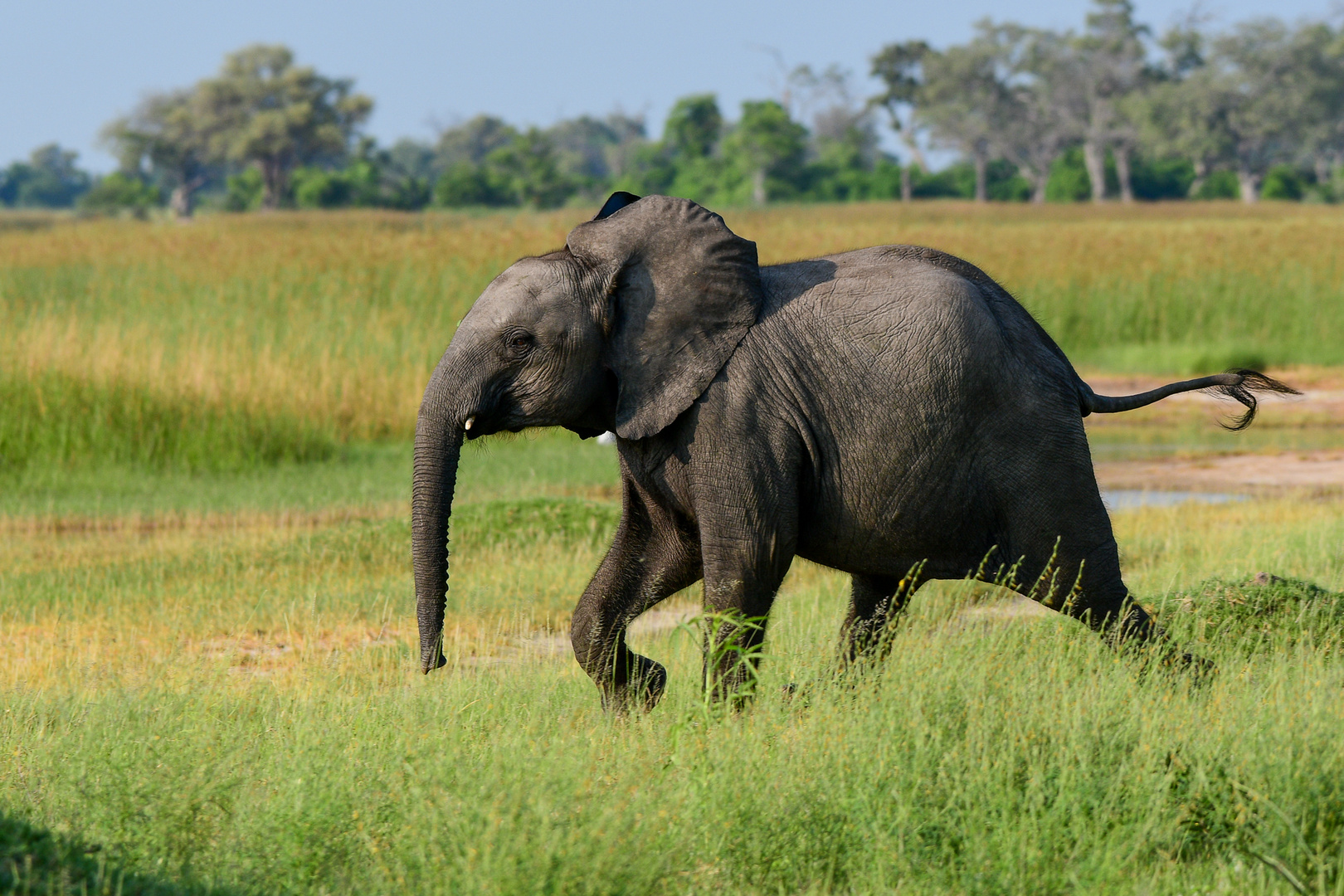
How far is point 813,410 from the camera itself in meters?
4.55

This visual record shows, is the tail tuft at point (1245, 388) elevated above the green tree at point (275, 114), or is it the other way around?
the green tree at point (275, 114)

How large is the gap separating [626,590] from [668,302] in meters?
0.94

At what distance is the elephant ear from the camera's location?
4.46 m

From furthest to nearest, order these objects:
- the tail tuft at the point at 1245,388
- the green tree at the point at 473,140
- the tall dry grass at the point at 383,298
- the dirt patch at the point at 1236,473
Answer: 1. the green tree at the point at 473,140
2. the tall dry grass at the point at 383,298
3. the dirt patch at the point at 1236,473
4. the tail tuft at the point at 1245,388

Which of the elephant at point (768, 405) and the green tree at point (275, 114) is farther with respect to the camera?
the green tree at point (275, 114)

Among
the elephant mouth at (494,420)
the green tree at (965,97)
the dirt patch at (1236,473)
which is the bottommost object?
the dirt patch at (1236,473)

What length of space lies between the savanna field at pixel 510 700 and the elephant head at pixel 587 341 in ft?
2.59

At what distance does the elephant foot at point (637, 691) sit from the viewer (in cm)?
491

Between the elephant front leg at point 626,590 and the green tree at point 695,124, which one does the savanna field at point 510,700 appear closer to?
the elephant front leg at point 626,590

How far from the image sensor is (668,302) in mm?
4500

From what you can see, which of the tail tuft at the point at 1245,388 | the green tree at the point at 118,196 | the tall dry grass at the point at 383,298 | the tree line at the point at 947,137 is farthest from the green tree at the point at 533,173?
the tail tuft at the point at 1245,388

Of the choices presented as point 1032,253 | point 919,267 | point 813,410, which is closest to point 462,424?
point 813,410

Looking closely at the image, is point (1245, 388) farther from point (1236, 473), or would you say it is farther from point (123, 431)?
point (123, 431)

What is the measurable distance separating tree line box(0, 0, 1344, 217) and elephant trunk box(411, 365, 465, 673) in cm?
6323
